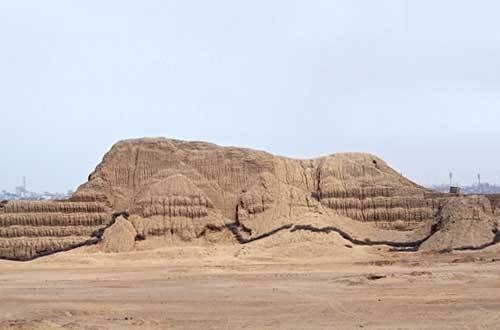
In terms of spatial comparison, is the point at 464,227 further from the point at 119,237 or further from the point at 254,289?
the point at 119,237

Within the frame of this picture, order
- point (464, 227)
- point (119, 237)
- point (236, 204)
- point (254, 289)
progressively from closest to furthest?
point (254, 289), point (464, 227), point (119, 237), point (236, 204)

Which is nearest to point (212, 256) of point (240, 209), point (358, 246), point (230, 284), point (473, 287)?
point (240, 209)

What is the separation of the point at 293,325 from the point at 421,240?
24.6 meters

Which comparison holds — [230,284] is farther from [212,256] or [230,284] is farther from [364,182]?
[364,182]

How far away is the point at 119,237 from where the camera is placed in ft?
145

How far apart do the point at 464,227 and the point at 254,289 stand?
58.9 ft

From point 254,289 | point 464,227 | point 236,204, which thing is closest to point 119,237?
point 236,204

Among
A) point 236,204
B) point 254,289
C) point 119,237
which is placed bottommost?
point 254,289

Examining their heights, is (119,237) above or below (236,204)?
below

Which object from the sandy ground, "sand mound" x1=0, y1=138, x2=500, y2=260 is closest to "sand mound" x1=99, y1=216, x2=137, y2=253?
"sand mound" x1=0, y1=138, x2=500, y2=260

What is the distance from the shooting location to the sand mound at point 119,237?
143 ft

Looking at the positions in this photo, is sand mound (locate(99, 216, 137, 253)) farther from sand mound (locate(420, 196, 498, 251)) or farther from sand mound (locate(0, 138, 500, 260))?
sand mound (locate(420, 196, 498, 251))

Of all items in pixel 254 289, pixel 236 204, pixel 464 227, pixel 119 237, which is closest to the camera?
pixel 254 289

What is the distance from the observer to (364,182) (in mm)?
47750
